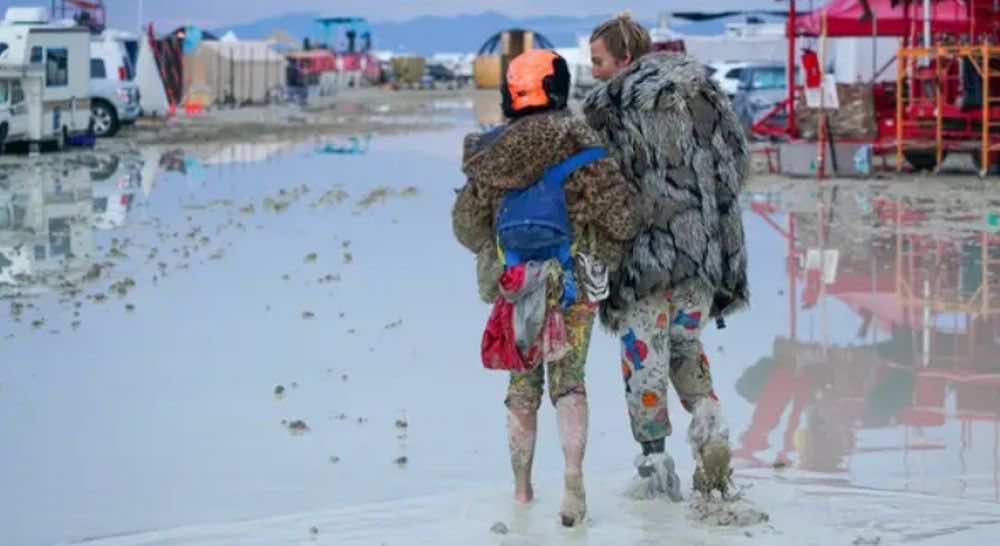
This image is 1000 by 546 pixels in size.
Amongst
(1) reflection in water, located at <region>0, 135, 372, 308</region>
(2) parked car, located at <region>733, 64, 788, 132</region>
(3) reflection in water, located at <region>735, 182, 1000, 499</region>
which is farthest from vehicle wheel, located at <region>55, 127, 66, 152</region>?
(3) reflection in water, located at <region>735, 182, 1000, 499</region>

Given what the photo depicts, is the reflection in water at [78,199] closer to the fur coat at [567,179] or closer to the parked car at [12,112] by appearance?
the parked car at [12,112]

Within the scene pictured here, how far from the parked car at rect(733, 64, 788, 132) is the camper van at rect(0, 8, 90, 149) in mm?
10887

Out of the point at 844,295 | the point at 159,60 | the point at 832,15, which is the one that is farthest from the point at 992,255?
the point at 159,60

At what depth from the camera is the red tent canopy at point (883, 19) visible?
90.2 feet

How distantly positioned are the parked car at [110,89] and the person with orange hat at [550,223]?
31890mm

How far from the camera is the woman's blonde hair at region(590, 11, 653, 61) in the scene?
7.23 metres

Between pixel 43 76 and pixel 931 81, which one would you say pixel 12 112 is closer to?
pixel 43 76

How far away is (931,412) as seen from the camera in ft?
31.2

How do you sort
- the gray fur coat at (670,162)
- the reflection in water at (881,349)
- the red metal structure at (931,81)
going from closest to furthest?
the gray fur coat at (670,162) → the reflection in water at (881,349) → the red metal structure at (931,81)

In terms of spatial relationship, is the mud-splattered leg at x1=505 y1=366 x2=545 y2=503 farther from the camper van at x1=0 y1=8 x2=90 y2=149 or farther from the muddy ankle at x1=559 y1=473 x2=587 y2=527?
the camper van at x1=0 y1=8 x2=90 y2=149

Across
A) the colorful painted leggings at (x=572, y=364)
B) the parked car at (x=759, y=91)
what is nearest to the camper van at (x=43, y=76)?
the parked car at (x=759, y=91)

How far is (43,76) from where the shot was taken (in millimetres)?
31672

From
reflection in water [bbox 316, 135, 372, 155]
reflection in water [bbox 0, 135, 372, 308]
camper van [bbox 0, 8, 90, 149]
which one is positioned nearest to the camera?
reflection in water [bbox 0, 135, 372, 308]

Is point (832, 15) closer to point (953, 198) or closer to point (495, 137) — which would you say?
point (953, 198)
